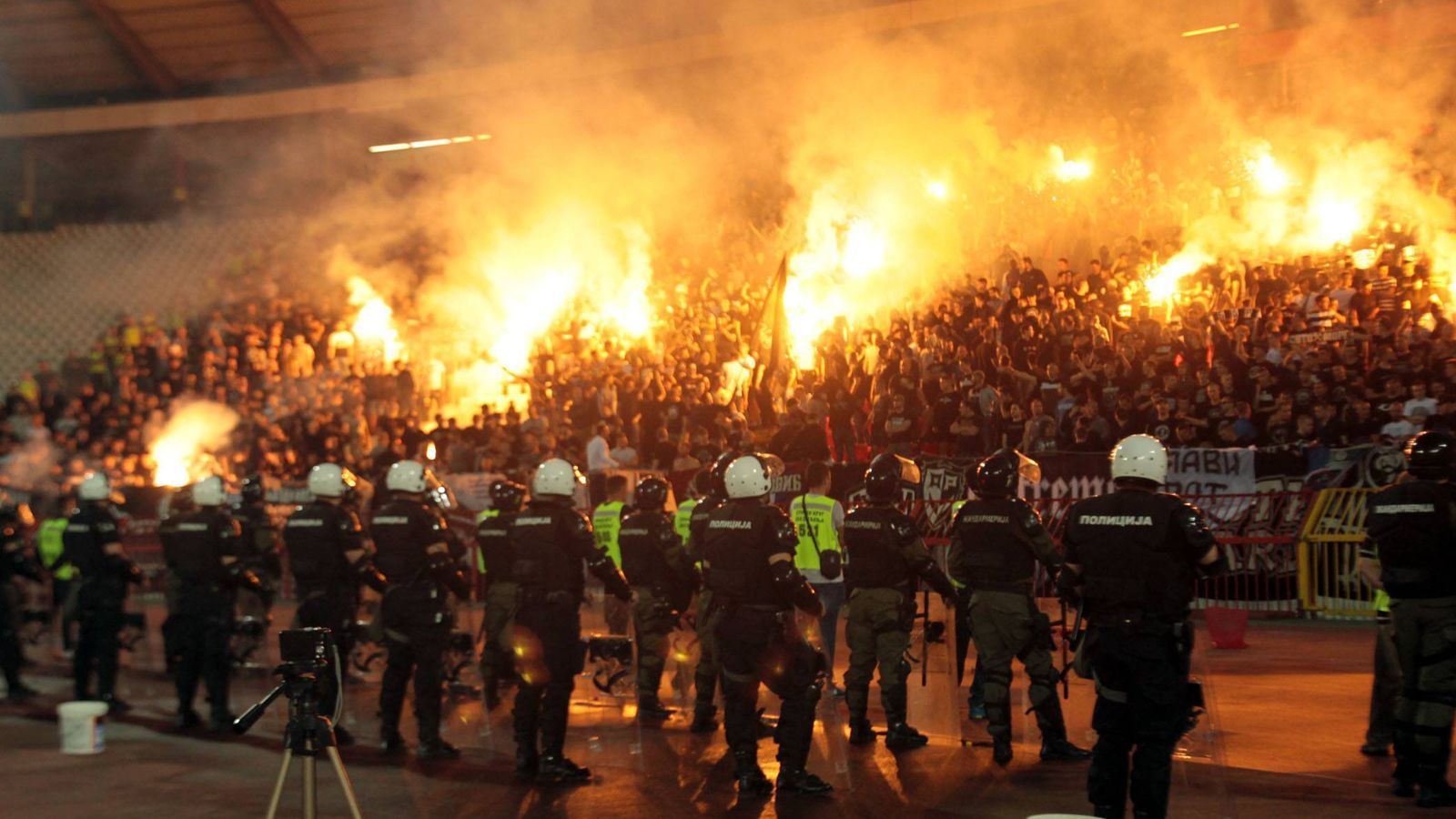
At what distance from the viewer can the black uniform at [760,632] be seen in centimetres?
693

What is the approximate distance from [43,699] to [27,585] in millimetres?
4907

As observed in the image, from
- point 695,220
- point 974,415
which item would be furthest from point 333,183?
point 974,415

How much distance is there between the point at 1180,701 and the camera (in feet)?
18.6

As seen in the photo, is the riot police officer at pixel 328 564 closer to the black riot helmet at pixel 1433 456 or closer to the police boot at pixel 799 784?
the police boot at pixel 799 784

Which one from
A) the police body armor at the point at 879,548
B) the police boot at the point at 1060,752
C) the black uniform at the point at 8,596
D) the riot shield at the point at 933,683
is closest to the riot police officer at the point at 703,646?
the police body armor at the point at 879,548

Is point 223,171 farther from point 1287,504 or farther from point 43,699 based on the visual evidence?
point 1287,504

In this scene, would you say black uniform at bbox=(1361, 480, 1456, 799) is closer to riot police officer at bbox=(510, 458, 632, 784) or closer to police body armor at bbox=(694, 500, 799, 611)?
police body armor at bbox=(694, 500, 799, 611)

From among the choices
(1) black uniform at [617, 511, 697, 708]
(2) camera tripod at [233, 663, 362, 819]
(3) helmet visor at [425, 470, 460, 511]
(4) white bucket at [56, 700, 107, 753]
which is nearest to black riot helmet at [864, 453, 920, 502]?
(1) black uniform at [617, 511, 697, 708]

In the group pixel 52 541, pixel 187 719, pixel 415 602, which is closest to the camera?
pixel 415 602

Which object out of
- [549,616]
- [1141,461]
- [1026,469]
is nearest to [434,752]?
[549,616]

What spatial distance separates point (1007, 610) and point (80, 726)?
5538 mm

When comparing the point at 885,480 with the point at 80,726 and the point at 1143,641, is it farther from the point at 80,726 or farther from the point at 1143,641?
the point at 80,726

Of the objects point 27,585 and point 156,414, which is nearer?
point 27,585

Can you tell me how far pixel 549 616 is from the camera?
7633 mm
